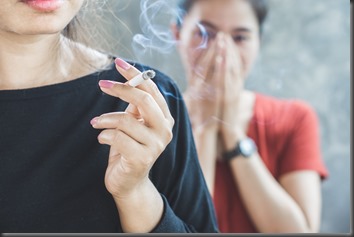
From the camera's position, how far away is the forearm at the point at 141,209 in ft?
1.83

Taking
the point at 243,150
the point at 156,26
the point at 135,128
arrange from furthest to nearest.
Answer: the point at 243,150
the point at 156,26
the point at 135,128

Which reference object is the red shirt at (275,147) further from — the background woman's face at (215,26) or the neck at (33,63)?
the neck at (33,63)

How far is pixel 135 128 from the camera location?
0.52 meters

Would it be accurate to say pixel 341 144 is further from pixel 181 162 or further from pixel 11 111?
pixel 11 111

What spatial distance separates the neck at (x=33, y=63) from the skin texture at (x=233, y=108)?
0.16 m

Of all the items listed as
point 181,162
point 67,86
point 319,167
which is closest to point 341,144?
point 319,167

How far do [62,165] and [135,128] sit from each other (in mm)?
104

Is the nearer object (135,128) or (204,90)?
(135,128)

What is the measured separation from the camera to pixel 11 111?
572 millimetres

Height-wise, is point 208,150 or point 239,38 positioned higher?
point 239,38

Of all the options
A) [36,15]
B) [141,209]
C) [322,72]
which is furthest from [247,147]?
[36,15]

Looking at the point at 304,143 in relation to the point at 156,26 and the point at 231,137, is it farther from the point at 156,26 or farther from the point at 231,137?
the point at 156,26

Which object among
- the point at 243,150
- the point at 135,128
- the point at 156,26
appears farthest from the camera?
the point at 243,150

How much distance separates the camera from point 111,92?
526 mm
